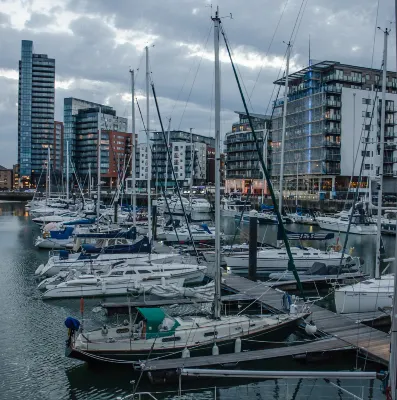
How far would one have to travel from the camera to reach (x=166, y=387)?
51.5ft

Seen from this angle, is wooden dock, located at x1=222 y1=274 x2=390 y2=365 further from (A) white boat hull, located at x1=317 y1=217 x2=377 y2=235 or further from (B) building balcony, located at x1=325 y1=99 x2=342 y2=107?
(B) building balcony, located at x1=325 y1=99 x2=342 y2=107

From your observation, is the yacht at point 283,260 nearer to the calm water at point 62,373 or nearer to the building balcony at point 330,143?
the calm water at point 62,373

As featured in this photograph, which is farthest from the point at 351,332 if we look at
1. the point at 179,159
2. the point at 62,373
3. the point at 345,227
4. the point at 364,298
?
the point at 179,159

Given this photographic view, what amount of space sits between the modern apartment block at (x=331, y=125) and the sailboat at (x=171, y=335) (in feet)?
249

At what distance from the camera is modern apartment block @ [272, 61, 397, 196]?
94000 millimetres

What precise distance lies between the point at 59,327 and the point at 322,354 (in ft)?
40.8

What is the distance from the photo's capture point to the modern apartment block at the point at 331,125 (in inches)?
3701

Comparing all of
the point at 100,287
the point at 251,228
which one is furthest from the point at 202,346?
the point at 251,228

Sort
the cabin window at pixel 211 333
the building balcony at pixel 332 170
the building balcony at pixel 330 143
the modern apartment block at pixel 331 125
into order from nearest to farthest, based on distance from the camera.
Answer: the cabin window at pixel 211 333, the modern apartment block at pixel 331 125, the building balcony at pixel 330 143, the building balcony at pixel 332 170

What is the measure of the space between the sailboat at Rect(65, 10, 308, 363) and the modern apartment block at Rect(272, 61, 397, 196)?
76.0 meters

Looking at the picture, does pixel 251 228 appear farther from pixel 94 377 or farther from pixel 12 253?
pixel 12 253

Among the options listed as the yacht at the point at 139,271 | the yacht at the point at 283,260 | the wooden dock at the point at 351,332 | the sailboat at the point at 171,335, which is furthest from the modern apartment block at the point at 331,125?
the sailboat at the point at 171,335

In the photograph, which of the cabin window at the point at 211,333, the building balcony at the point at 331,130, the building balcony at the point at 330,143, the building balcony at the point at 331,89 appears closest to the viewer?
the cabin window at the point at 211,333

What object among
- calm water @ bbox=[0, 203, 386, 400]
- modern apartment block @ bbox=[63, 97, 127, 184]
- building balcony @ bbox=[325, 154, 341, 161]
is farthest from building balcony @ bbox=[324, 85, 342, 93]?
modern apartment block @ bbox=[63, 97, 127, 184]
